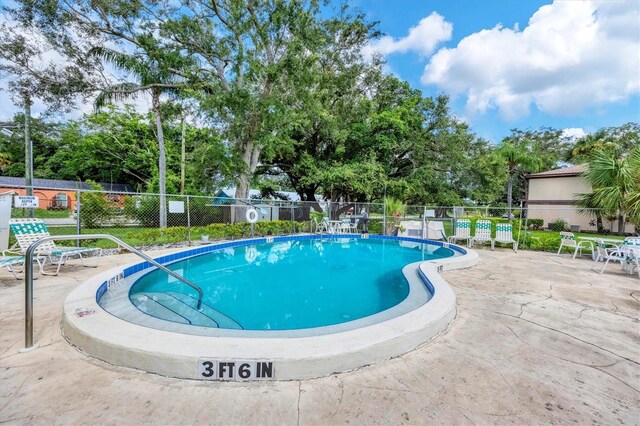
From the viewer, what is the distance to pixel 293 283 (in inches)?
228

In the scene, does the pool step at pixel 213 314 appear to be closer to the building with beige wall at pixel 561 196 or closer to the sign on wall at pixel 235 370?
the sign on wall at pixel 235 370

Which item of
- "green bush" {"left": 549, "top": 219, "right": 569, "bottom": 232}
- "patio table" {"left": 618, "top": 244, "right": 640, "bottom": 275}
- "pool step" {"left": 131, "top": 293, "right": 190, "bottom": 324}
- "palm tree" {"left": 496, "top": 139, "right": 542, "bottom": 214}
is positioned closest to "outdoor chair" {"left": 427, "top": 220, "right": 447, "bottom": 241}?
"patio table" {"left": 618, "top": 244, "right": 640, "bottom": 275}

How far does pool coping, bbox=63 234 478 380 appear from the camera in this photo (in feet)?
6.81

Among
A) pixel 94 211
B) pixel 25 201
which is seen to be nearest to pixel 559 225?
pixel 25 201

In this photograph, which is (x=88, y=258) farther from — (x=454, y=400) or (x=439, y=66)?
(x=439, y=66)

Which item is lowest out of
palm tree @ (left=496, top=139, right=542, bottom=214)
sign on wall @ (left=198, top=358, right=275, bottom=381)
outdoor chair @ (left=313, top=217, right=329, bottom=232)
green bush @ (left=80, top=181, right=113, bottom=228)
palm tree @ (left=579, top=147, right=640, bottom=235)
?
sign on wall @ (left=198, top=358, right=275, bottom=381)

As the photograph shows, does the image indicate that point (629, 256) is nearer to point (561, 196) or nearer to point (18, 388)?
point (18, 388)

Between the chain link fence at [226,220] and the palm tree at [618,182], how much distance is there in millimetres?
1315

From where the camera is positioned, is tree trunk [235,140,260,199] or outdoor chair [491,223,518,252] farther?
tree trunk [235,140,260,199]

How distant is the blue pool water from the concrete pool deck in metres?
1.66

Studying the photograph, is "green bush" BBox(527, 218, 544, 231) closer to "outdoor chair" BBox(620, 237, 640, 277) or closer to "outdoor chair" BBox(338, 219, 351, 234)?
"outdoor chair" BBox(338, 219, 351, 234)

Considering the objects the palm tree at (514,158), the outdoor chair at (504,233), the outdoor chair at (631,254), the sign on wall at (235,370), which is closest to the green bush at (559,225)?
the palm tree at (514,158)

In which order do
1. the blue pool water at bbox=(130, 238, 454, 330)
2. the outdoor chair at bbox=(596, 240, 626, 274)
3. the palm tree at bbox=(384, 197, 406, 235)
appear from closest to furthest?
1. the blue pool water at bbox=(130, 238, 454, 330)
2. the outdoor chair at bbox=(596, 240, 626, 274)
3. the palm tree at bbox=(384, 197, 406, 235)

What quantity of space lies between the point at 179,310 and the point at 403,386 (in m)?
3.18
